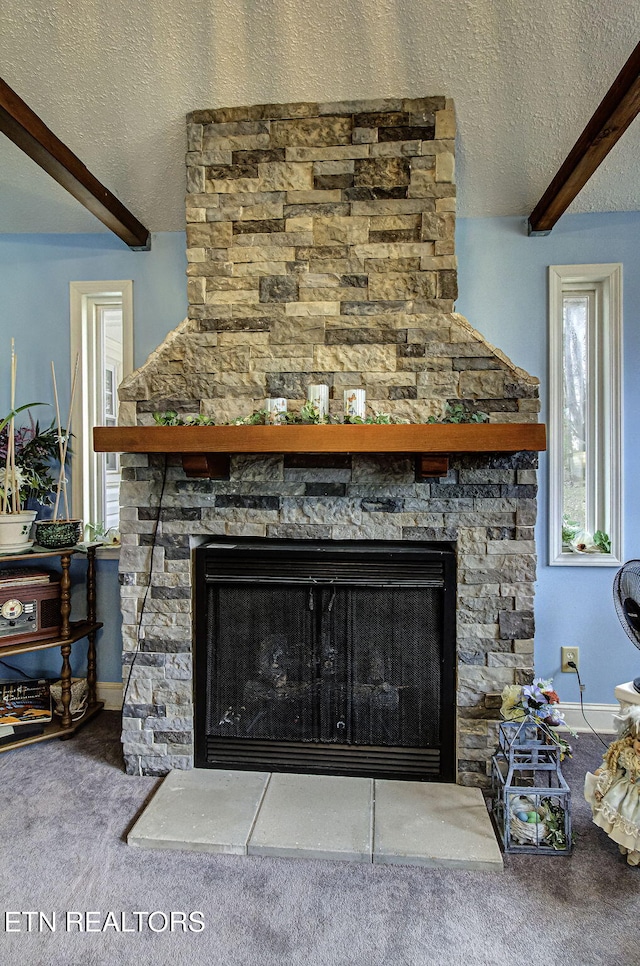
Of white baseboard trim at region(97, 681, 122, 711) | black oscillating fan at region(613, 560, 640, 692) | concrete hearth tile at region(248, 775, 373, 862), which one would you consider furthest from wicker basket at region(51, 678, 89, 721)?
black oscillating fan at region(613, 560, 640, 692)

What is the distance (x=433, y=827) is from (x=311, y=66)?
2548 millimetres

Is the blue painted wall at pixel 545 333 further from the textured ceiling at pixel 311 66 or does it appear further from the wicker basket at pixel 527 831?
the wicker basket at pixel 527 831

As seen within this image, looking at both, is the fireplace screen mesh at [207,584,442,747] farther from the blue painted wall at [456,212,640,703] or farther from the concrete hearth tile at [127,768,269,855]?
the blue painted wall at [456,212,640,703]

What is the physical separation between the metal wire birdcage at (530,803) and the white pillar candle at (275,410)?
4.41ft

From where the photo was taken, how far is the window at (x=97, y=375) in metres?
2.96

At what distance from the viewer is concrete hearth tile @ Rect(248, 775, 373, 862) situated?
5.95ft

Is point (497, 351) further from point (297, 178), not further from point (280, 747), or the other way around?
point (280, 747)

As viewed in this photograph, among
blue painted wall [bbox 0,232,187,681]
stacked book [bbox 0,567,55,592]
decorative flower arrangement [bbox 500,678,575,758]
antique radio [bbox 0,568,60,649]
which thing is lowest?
decorative flower arrangement [bbox 500,678,575,758]

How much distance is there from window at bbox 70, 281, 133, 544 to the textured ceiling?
0.65 m

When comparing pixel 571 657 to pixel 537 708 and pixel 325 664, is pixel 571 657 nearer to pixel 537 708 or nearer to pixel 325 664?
pixel 537 708

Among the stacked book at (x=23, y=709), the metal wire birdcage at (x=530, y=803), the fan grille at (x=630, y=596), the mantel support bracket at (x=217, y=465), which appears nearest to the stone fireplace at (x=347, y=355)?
the mantel support bracket at (x=217, y=465)

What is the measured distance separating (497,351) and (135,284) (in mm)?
1897

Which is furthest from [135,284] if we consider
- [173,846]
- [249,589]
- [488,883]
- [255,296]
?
[488,883]

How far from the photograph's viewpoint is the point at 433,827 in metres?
1.91
